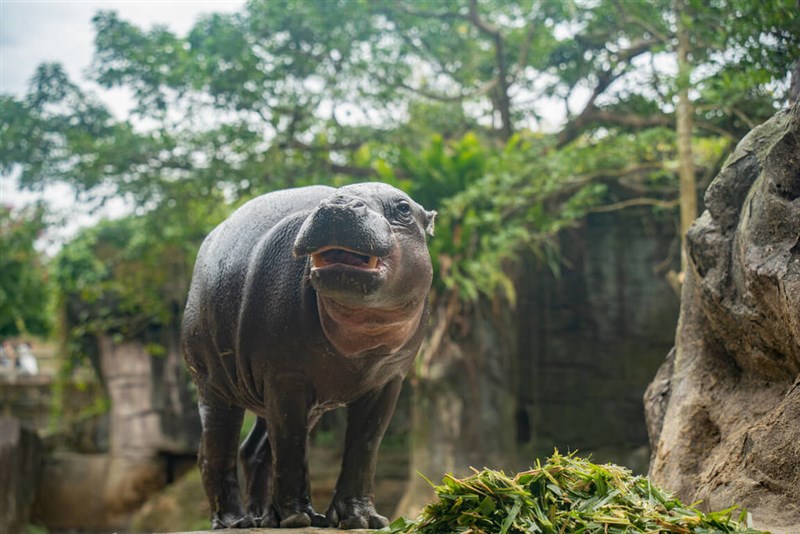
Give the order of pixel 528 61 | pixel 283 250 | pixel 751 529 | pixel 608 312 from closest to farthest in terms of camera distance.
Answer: pixel 751 529
pixel 283 250
pixel 528 61
pixel 608 312

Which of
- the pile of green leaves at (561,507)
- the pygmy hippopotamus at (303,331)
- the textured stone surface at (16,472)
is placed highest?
the pygmy hippopotamus at (303,331)

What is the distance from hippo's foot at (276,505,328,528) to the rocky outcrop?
1.52 metres

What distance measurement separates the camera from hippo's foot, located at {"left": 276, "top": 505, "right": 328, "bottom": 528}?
3.61m

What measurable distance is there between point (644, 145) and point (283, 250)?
6807 mm

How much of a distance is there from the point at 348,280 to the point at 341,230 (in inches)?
7.5

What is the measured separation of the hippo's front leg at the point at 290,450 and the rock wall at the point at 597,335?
8905mm

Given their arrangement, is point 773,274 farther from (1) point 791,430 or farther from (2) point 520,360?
(2) point 520,360

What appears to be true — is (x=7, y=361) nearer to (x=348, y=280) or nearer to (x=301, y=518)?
(x=301, y=518)

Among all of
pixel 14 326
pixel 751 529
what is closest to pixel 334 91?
pixel 751 529

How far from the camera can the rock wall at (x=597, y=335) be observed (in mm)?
12445

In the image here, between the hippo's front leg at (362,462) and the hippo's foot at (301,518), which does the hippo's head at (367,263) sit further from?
the hippo's foot at (301,518)

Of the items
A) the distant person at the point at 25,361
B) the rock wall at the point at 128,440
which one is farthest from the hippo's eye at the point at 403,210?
the distant person at the point at 25,361

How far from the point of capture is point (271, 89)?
36.8 feet

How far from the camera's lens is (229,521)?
4.19 meters
